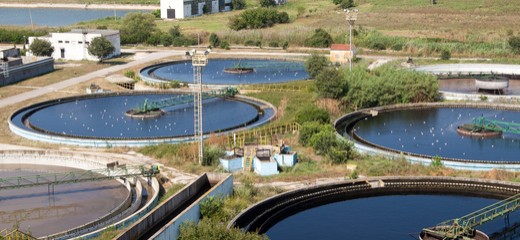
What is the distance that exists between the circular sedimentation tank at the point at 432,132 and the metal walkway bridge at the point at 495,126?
11.9 inches

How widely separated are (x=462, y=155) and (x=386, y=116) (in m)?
8.51

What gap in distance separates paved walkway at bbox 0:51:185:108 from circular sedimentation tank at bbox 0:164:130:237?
1671cm

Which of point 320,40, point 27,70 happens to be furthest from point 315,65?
point 27,70

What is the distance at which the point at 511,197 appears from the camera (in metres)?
27.6

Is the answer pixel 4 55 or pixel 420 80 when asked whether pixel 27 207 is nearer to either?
pixel 420 80

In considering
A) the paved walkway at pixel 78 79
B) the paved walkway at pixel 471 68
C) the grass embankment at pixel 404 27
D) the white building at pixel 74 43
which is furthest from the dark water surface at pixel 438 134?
the white building at pixel 74 43

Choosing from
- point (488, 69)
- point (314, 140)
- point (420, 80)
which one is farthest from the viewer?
point (488, 69)

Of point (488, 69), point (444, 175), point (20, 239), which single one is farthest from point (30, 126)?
point (488, 69)

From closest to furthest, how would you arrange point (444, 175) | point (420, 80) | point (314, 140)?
point (444, 175) → point (314, 140) → point (420, 80)

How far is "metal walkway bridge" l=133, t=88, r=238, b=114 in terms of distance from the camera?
43537 millimetres

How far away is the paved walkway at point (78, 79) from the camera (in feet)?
157

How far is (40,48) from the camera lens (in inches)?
2466

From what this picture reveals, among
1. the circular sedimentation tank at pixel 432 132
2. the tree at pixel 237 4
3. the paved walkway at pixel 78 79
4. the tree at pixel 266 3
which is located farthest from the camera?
the tree at pixel 237 4

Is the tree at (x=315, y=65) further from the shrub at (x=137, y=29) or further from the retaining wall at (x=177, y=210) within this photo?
the shrub at (x=137, y=29)
